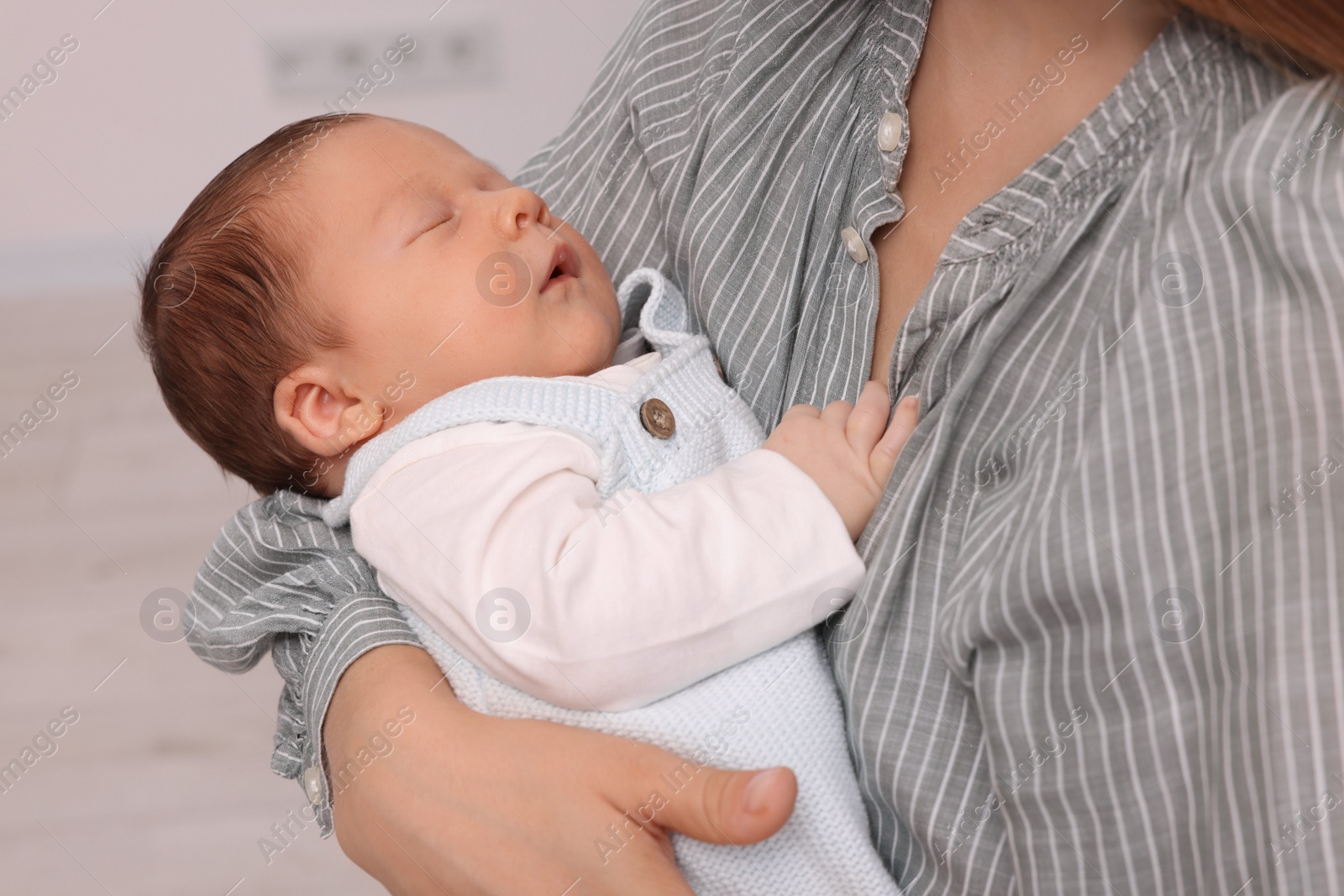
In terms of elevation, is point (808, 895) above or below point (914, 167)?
below

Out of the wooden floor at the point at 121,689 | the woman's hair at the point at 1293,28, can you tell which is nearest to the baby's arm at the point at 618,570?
the woman's hair at the point at 1293,28

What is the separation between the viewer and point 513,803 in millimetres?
779

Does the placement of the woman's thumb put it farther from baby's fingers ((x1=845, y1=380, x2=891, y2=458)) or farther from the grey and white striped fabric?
baby's fingers ((x1=845, y1=380, x2=891, y2=458))

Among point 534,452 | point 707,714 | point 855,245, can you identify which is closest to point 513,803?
point 707,714

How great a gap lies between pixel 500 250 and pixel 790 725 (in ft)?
1.61

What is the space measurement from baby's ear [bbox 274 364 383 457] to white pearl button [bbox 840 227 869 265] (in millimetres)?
451

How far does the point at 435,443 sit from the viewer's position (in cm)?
89

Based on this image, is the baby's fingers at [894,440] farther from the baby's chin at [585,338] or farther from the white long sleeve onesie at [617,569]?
the baby's chin at [585,338]

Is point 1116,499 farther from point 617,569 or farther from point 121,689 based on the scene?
point 121,689

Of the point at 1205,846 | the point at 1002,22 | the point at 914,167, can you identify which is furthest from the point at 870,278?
the point at 1205,846

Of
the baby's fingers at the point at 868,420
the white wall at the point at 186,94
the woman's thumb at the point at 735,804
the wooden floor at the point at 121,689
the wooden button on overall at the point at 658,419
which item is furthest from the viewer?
the white wall at the point at 186,94

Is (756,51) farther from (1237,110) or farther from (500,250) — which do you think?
(1237,110)

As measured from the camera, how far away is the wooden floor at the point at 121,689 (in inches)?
72.4

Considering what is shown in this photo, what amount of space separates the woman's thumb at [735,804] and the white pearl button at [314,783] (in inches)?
14.9
